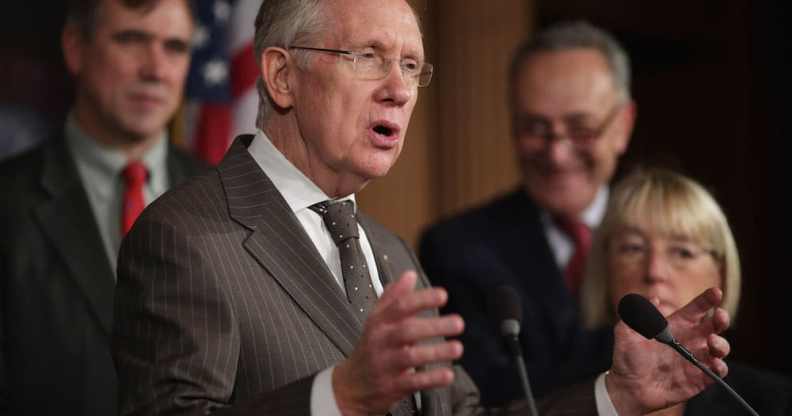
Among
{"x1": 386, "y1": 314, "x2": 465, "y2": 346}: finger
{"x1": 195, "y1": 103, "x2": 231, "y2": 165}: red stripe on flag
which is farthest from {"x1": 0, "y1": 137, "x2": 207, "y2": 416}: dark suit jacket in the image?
{"x1": 386, "y1": 314, "x2": 465, "y2": 346}: finger

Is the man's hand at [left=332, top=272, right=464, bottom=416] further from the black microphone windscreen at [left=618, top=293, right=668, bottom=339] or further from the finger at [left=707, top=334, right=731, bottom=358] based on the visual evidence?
the finger at [left=707, top=334, right=731, bottom=358]

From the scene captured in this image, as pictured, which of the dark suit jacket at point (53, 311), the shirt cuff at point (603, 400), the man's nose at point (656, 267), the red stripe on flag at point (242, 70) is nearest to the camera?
the shirt cuff at point (603, 400)

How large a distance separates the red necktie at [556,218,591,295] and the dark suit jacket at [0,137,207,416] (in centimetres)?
138

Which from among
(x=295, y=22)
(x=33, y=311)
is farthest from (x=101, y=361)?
(x=295, y=22)

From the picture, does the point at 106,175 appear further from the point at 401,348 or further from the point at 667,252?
the point at 401,348

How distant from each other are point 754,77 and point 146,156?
116 inches

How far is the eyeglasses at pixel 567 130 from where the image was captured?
364cm

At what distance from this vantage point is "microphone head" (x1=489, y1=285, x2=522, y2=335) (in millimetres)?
1838

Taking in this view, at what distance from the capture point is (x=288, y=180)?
2.06 meters

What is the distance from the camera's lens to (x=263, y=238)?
194 cm

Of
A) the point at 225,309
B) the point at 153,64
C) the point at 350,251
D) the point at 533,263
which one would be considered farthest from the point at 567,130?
the point at 225,309

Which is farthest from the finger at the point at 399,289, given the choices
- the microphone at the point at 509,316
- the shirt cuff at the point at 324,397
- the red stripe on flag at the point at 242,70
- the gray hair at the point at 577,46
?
the red stripe on flag at the point at 242,70

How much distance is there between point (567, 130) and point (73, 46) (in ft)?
4.86

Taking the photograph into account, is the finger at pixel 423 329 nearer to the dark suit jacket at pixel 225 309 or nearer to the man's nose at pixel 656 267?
the dark suit jacket at pixel 225 309
